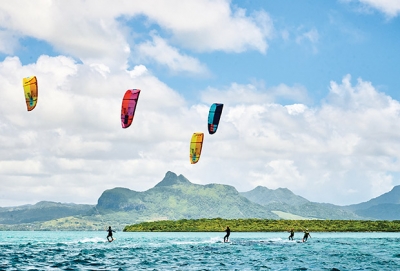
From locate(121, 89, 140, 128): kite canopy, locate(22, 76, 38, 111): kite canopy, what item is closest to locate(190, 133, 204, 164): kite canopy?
locate(121, 89, 140, 128): kite canopy

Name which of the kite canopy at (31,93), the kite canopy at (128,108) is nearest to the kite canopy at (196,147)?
the kite canopy at (128,108)

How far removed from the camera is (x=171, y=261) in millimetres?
50906

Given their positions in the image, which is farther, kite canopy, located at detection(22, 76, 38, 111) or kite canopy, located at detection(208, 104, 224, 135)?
kite canopy, located at detection(208, 104, 224, 135)

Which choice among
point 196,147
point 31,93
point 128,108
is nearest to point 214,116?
point 196,147

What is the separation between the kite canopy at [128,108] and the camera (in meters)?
63.0

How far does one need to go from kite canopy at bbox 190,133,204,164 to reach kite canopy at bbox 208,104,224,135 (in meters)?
3.80

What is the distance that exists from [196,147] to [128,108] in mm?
17990

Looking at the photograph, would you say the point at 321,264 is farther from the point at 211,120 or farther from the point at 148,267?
the point at 211,120

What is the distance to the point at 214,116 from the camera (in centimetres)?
7525

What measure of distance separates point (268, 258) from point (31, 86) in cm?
3104

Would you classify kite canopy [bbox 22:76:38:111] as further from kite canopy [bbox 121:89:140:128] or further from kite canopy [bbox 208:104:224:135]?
kite canopy [bbox 208:104:224:135]

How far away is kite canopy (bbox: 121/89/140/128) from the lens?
63.0 meters

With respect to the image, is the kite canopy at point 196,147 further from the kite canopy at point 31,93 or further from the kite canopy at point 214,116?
the kite canopy at point 31,93

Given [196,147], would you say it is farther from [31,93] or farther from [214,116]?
[31,93]
